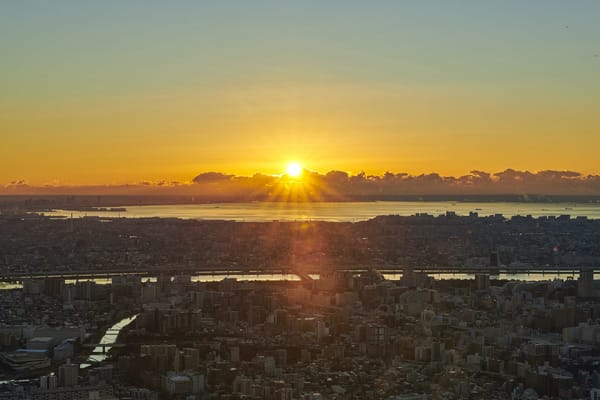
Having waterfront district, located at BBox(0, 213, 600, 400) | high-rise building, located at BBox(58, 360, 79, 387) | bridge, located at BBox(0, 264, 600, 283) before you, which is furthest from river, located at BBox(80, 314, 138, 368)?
bridge, located at BBox(0, 264, 600, 283)

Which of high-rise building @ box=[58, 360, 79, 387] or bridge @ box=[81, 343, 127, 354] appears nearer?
high-rise building @ box=[58, 360, 79, 387]

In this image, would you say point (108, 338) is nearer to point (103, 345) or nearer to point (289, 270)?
point (103, 345)

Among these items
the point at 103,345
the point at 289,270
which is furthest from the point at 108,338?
the point at 289,270

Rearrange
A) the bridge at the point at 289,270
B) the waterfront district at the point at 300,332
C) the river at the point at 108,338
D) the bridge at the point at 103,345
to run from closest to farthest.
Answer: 1. the waterfront district at the point at 300,332
2. the river at the point at 108,338
3. the bridge at the point at 103,345
4. the bridge at the point at 289,270

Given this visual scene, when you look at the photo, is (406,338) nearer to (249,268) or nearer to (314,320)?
(314,320)

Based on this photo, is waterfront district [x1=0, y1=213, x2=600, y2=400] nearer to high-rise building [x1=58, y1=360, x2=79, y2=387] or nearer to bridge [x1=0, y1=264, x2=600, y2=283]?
high-rise building [x1=58, y1=360, x2=79, y2=387]

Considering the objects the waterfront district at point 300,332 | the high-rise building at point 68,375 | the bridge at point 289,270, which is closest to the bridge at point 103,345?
the waterfront district at point 300,332

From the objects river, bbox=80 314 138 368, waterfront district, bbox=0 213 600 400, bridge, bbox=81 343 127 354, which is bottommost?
river, bbox=80 314 138 368

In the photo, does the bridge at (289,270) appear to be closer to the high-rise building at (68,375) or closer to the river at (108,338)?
the river at (108,338)
